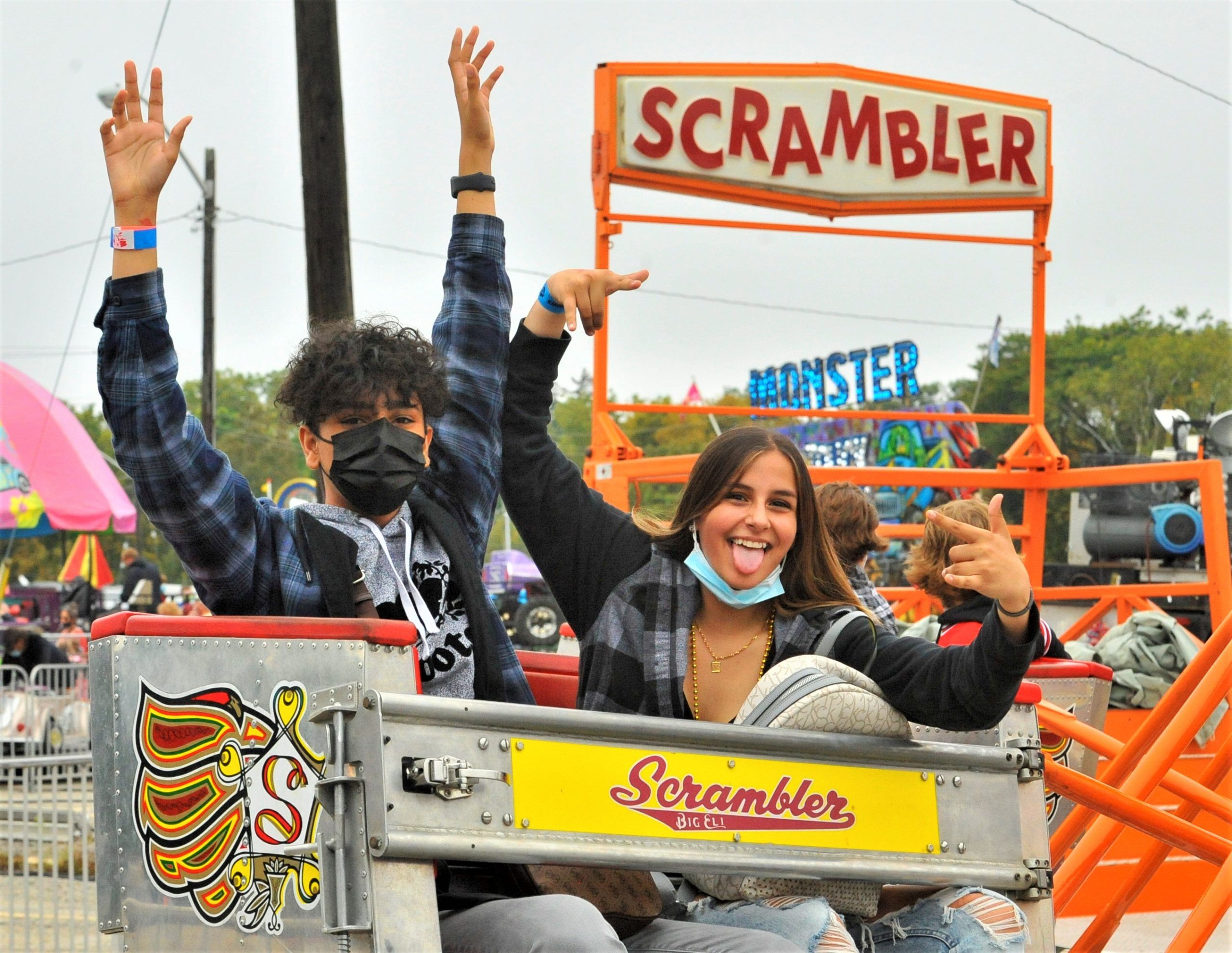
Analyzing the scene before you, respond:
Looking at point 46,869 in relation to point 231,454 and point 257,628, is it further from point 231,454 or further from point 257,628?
point 231,454

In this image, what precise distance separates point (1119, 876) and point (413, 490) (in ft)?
14.8

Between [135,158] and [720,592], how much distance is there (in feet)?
4.56

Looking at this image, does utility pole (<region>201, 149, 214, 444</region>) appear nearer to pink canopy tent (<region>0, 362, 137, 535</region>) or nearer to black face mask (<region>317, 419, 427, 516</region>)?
pink canopy tent (<region>0, 362, 137, 535</region>)

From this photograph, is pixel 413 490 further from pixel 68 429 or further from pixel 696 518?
pixel 68 429

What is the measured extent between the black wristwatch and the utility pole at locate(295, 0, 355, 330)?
256 centimetres

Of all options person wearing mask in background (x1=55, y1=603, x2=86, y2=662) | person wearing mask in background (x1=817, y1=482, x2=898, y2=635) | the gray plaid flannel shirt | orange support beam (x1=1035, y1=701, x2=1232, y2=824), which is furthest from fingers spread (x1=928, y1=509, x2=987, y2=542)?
person wearing mask in background (x1=55, y1=603, x2=86, y2=662)

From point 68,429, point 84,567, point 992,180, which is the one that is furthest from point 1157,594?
point 84,567

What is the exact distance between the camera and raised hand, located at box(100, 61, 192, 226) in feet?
8.16

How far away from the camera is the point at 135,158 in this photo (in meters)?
2.52

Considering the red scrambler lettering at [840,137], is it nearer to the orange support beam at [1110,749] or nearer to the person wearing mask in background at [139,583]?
the orange support beam at [1110,749]

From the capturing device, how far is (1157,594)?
23.2 feet

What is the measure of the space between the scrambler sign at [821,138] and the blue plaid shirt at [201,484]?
485 cm

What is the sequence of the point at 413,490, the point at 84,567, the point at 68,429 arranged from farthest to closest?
the point at 84,567 < the point at 68,429 < the point at 413,490

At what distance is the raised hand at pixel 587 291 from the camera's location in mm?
2904
